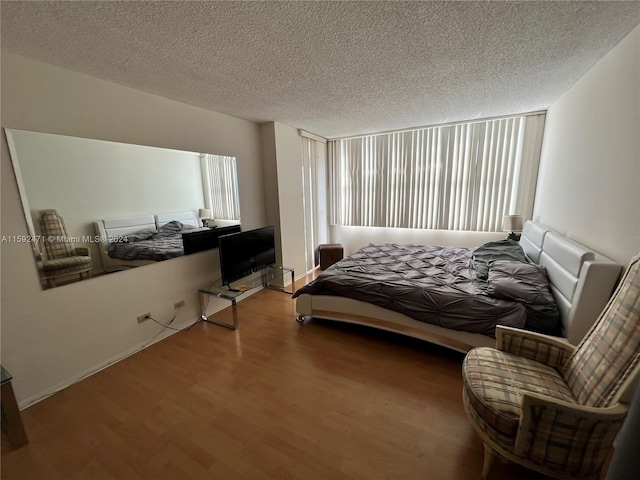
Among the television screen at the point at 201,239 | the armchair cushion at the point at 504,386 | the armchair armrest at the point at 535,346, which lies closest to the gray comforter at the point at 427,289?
the armchair armrest at the point at 535,346

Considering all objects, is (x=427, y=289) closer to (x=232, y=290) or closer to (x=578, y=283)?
(x=578, y=283)

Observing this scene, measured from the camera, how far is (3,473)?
1398mm

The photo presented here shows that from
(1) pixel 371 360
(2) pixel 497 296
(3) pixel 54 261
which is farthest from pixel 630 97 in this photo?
(3) pixel 54 261

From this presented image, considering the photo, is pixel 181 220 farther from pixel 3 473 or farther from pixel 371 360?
pixel 371 360

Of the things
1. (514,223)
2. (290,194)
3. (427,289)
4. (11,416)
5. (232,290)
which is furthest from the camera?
(290,194)

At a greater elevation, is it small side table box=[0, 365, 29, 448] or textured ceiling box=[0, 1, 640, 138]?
textured ceiling box=[0, 1, 640, 138]

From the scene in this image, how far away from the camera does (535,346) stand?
1550 mm

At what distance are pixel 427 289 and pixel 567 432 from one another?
4.26ft

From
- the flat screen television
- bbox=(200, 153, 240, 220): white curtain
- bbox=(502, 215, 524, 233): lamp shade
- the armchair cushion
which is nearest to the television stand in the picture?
the flat screen television

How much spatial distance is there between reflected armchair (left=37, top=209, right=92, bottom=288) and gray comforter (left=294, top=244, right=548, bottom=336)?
198 cm

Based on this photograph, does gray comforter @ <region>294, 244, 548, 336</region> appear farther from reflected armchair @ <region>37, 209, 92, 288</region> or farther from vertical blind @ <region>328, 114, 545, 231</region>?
reflected armchair @ <region>37, 209, 92, 288</region>

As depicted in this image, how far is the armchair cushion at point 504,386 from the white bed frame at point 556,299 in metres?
0.52

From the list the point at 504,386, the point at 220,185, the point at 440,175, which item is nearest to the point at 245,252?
the point at 220,185

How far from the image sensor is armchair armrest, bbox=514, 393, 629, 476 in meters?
1.06
